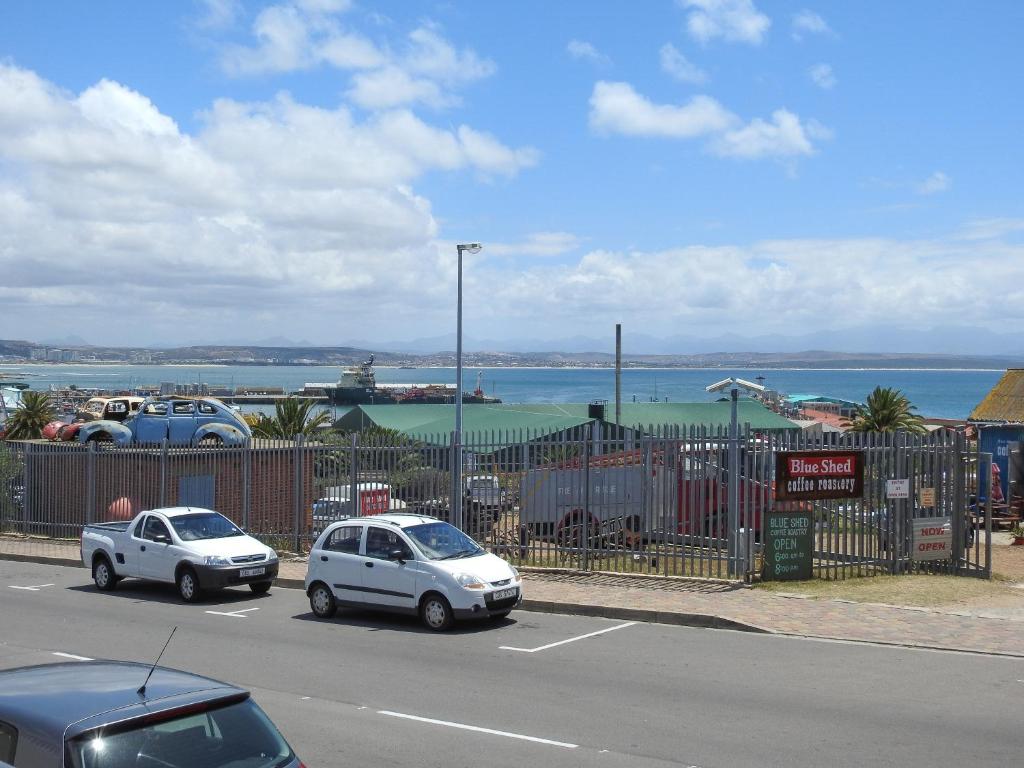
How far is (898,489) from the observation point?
17.0m

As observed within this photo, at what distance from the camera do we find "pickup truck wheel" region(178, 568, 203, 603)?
17.0 metres

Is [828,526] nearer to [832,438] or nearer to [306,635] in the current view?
[832,438]

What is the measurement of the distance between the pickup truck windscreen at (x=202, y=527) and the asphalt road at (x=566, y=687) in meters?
1.81

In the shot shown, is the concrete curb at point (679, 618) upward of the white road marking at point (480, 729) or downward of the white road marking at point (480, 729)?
upward

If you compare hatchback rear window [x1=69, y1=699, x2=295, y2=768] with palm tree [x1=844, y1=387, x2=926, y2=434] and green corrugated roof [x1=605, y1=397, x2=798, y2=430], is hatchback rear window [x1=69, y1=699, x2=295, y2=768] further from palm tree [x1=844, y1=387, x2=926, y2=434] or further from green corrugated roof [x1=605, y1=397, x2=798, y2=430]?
green corrugated roof [x1=605, y1=397, x2=798, y2=430]

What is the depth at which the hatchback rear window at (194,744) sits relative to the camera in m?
4.45

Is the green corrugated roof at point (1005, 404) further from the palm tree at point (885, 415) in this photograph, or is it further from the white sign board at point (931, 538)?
the white sign board at point (931, 538)

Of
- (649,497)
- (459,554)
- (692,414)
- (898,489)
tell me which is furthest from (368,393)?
(459,554)

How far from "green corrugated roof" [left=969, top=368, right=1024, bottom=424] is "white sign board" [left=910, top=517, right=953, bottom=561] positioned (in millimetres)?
21860

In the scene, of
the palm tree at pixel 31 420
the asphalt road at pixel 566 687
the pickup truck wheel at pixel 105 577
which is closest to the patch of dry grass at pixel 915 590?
the asphalt road at pixel 566 687

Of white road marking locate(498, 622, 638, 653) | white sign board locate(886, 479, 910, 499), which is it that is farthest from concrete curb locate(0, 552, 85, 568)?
white sign board locate(886, 479, 910, 499)

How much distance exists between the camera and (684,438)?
17125 mm

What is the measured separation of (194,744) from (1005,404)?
38238 millimetres

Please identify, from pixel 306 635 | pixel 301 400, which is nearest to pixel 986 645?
pixel 306 635
